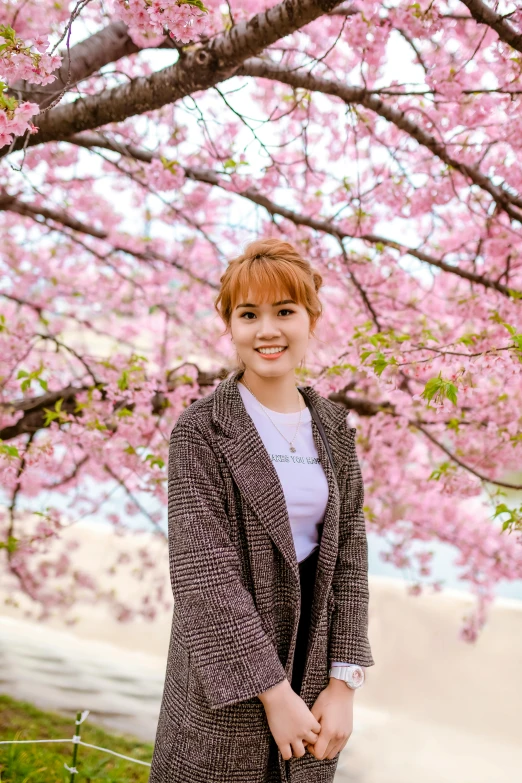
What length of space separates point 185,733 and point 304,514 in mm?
511

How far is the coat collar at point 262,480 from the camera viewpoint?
1.28 metres

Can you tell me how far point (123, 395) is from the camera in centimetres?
267

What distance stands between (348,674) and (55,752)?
7.89 feet

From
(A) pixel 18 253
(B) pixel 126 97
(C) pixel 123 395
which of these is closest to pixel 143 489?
(C) pixel 123 395

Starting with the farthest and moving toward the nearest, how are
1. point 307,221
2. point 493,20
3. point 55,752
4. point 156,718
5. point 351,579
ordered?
point 156,718 < point 55,752 < point 307,221 < point 493,20 < point 351,579

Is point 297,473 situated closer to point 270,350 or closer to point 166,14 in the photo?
point 270,350

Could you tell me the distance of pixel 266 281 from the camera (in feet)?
4.33

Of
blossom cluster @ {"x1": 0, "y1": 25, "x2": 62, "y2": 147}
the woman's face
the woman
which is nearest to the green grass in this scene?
the woman

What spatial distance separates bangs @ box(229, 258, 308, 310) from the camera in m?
1.32

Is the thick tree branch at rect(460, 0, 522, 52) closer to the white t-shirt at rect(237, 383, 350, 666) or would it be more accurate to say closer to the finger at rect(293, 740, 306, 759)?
the white t-shirt at rect(237, 383, 350, 666)

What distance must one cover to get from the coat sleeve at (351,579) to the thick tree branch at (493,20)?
3.71 feet

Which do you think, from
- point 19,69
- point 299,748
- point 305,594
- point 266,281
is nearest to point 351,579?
point 305,594

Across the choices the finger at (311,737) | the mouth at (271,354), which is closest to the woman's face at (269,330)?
the mouth at (271,354)

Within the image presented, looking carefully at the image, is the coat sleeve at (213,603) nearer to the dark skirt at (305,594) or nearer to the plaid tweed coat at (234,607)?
the plaid tweed coat at (234,607)
